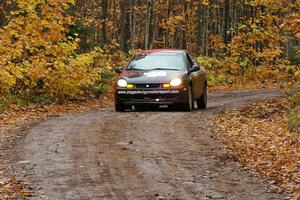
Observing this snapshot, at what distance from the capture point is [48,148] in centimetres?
1034

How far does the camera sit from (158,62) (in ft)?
53.7

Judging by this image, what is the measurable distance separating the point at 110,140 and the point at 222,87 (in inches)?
735

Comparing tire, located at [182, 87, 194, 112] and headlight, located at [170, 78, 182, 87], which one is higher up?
headlight, located at [170, 78, 182, 87]

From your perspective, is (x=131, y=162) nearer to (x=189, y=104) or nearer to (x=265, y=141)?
(x=265, y=141)

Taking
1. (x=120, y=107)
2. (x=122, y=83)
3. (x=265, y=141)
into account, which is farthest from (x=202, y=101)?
(x=265, y=141)

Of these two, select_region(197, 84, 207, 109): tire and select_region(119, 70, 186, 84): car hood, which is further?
select_region(197, 84, 207, 109): tire

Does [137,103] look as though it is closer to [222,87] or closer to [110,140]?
[110,140]

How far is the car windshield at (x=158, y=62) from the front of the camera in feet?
53.1

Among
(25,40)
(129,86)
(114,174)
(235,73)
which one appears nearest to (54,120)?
(129,86)

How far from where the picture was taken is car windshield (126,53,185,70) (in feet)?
53.1

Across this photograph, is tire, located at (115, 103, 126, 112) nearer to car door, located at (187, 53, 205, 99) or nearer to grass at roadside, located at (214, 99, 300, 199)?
car door, located at (187, 53, 205, 99)

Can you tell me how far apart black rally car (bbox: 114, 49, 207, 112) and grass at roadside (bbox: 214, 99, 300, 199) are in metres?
1.22

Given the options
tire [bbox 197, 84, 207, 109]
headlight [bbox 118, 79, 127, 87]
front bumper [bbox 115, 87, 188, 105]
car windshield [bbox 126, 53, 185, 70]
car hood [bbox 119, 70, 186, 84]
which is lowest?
tire [bbox 197, 84, 207, 109]

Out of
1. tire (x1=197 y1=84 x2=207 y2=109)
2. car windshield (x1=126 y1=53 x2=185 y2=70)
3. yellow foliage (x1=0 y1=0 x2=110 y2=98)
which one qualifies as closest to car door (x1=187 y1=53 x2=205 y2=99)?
tire (x1=197 y1=84 x2=207 y2=109)
